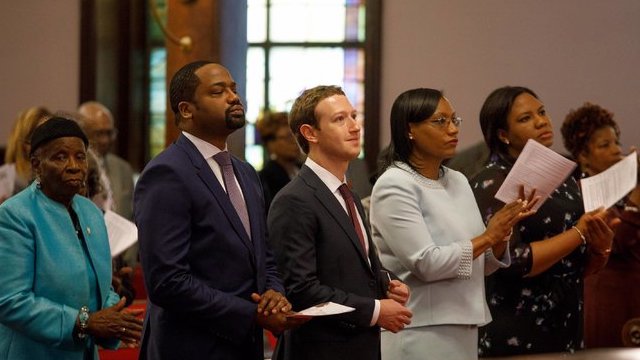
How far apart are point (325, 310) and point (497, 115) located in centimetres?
143

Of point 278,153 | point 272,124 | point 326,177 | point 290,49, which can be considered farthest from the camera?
point 290,49

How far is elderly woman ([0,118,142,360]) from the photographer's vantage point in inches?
132

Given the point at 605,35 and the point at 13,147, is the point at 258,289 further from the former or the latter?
the point at 605,35

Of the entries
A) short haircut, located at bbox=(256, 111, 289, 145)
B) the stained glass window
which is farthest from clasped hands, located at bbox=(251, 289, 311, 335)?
the stained glass window

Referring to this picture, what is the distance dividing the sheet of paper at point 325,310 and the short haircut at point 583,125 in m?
2.57

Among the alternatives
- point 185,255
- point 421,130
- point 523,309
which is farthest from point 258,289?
point 523,309

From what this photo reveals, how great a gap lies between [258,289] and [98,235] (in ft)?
1.82

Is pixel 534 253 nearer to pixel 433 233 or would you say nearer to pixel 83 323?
pixel 433 233

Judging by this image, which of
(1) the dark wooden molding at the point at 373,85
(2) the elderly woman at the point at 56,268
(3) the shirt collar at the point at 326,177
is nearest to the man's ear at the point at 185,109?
(2) the elderly woman at the point at 56,268

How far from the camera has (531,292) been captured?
14.0 ft

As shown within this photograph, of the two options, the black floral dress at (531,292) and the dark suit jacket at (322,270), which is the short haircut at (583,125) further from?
the dark suit jacket at (322,270)

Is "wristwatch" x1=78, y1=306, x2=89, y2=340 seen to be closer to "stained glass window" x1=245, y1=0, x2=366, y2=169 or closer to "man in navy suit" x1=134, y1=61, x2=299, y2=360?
"man in navy suit" x1=134, y1=61, x2=299, y2=360

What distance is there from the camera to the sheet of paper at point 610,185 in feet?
14.3

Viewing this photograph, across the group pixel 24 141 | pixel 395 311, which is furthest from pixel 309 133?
pixel 24 141
